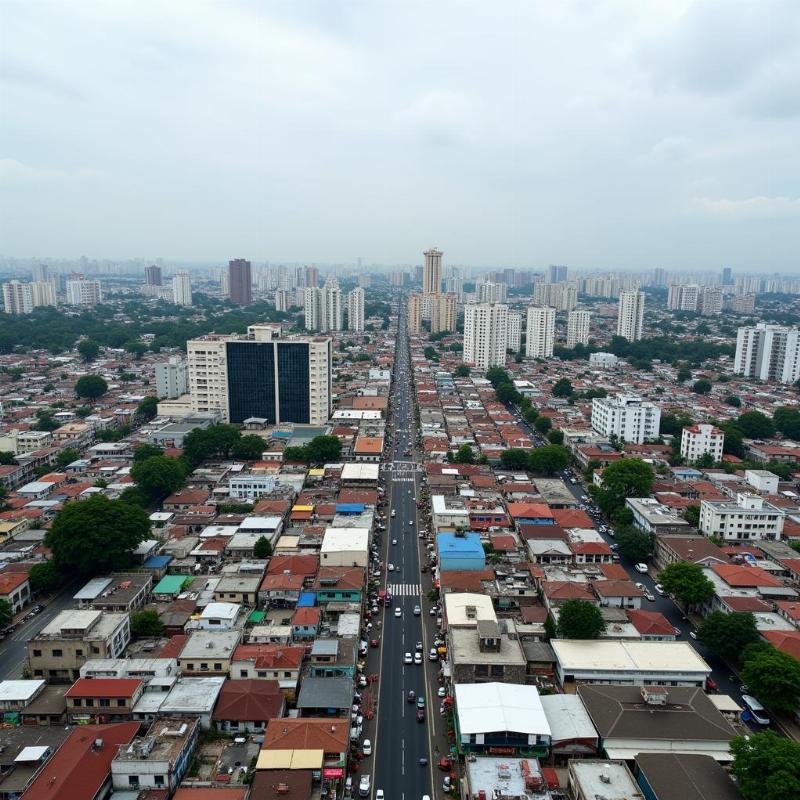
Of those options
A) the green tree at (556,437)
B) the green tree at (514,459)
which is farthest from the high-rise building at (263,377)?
the green tree at (556,437)

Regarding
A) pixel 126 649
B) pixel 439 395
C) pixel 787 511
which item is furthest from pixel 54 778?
pixel 439 395

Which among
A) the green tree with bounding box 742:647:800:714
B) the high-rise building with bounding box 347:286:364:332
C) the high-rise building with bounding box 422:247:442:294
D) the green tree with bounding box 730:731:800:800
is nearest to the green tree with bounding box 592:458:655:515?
the green tree with bounding box 742:647:800:714

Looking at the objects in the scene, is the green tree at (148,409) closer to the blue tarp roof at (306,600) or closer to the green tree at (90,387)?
the green tree at (90,387)

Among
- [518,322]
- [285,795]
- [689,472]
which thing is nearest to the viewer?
[285,795]

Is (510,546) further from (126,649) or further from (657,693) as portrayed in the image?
(126,649)

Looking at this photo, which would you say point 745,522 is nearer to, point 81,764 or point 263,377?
point 81,764
